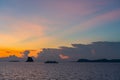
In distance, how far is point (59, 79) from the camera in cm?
8031

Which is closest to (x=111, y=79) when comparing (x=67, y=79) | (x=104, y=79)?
(x=104, y=79)

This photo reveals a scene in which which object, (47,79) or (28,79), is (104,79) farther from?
(28,79)

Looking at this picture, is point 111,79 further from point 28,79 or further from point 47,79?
point 28,79

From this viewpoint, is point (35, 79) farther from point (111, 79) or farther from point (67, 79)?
point (111, 79)

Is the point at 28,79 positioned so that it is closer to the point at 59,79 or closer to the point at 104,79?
the point at 59,79

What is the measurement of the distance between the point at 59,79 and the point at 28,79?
409 inches

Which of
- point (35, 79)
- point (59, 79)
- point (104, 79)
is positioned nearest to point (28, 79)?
point (35, 79)

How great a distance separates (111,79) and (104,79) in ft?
7.63

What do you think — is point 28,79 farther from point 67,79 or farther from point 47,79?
point 67,79

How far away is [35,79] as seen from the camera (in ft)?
269

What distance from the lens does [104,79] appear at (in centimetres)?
8175

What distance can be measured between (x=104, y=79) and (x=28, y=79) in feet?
82.8

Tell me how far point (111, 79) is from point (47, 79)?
69.8 ft

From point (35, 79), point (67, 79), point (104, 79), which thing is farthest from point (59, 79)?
point (104, 79)
